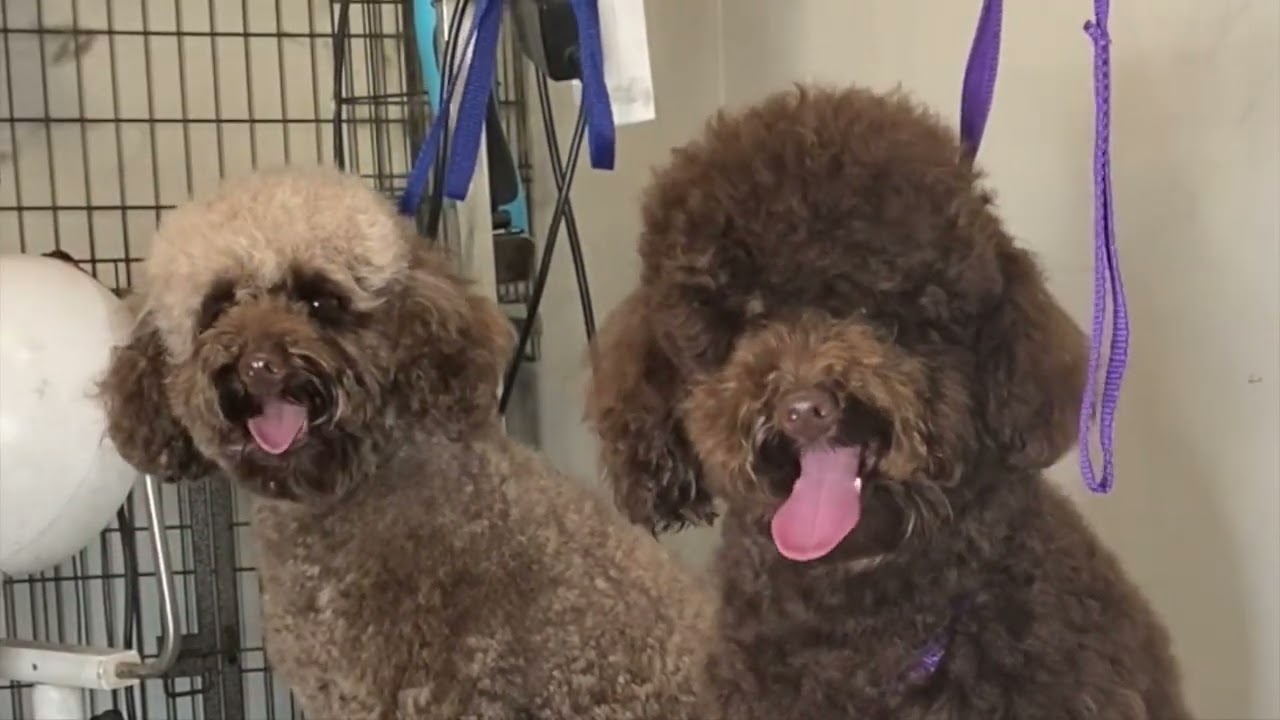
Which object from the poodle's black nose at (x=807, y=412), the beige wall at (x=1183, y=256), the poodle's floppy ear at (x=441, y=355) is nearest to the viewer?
the poodle's black nose at (x=807, y=412)

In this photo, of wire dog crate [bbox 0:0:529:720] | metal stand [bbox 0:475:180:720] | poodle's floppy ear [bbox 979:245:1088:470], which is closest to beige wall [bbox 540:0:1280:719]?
poodle's floppy ear [bbox 979:245:1088:470]

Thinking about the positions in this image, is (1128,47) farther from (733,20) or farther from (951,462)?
(733,20)

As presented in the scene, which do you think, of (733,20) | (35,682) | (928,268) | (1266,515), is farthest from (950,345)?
(35,682)

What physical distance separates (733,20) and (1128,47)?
32.9 inches

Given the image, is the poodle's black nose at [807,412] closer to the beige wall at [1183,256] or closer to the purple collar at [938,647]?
the purple collar at [938,647]

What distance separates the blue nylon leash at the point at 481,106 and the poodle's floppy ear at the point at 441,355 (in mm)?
97

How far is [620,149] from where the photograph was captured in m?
2.15

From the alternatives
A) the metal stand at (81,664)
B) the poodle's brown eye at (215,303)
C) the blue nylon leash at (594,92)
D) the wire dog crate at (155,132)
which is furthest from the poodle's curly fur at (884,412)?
the wire dog crate at (155,132)

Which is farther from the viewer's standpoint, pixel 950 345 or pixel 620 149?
pixel 620 149

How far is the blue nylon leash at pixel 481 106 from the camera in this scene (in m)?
1.32

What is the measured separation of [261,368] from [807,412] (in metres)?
0.68

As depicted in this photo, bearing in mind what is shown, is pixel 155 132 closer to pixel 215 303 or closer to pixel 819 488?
pixel 215 303

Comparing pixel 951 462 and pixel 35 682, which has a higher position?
pixel 951 462

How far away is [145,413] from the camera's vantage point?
147 cm
